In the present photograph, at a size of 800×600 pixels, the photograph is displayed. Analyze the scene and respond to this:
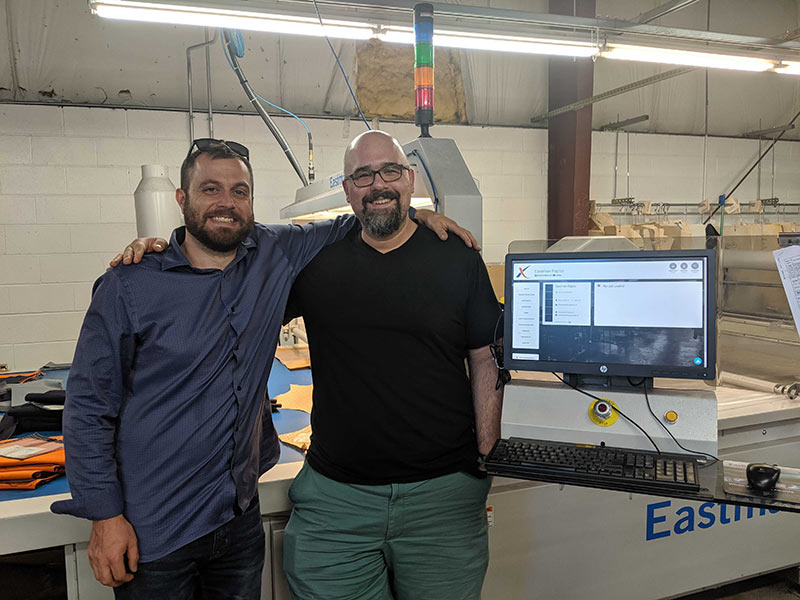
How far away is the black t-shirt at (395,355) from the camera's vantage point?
1.37m

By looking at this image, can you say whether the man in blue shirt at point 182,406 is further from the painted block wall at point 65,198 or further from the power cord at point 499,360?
the painted block wall at point 65,198

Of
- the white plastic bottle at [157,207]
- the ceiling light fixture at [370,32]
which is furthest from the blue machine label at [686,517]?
the white plastic bottle at [157,207]

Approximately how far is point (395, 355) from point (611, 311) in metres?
0.49

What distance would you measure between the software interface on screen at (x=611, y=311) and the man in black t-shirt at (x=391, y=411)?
4.4 inches

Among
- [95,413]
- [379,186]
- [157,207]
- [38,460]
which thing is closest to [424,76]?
[379,186]

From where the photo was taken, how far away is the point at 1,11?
371 cm

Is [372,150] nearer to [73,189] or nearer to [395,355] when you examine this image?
[395,355]

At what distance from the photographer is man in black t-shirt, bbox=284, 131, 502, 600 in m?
1.37

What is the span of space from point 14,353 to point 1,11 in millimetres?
2107

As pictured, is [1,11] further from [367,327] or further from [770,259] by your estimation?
[770,259]

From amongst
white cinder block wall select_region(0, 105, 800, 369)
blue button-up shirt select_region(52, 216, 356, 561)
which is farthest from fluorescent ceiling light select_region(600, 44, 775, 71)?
white cinder block wall select_region(0, 105, 800, 369)

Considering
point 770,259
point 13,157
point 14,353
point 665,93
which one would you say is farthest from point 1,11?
point 665,93

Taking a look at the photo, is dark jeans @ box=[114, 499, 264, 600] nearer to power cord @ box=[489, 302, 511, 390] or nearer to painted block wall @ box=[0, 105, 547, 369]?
power cord @ box=[489, 302, 511, 390]

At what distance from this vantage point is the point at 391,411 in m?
1.38
